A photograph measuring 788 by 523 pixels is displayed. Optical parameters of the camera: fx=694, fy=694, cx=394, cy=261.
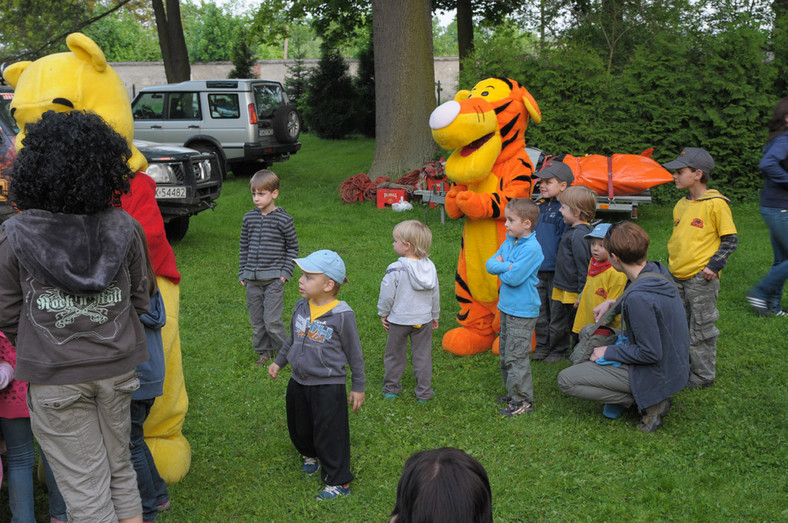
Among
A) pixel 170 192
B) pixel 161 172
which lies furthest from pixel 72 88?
pixel 161 172

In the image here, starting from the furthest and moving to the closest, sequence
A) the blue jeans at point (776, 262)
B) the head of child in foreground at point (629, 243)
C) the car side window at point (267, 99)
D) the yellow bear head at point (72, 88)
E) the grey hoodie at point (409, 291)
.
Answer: the car side window at point (267, 99) → the blue jeans at point (776, 262) → the grey hoodie at point (409, 291) → the head of child in foreground at point (629, 243) → the yellow bear head at point (72, 88)

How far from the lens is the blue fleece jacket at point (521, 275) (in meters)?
4.53

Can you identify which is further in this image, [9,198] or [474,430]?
[474,430]

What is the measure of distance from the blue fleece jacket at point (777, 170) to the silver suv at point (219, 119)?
1118 cm

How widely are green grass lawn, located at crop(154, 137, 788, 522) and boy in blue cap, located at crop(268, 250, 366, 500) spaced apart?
25 centimetres

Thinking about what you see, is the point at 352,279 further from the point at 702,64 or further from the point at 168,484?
the point at 702,64

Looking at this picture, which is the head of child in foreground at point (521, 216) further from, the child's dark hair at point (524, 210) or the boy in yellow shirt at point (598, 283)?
the boy in yellow shirt at point (598, 283)

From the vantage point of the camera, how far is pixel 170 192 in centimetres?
838

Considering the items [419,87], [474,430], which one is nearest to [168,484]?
[474,430]

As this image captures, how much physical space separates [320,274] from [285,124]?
41.2ft

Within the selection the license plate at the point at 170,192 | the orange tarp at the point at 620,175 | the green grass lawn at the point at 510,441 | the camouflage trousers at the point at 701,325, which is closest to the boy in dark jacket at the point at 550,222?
the green grass lawn at the point at 510,441

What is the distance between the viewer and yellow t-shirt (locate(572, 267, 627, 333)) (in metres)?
4.84

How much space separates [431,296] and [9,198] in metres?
2.72

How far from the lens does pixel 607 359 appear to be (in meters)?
4.32
